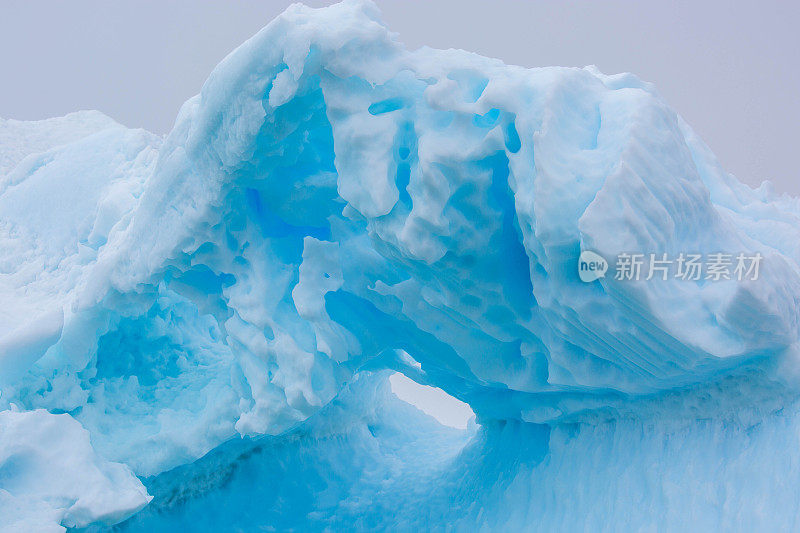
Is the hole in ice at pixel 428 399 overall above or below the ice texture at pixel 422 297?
below

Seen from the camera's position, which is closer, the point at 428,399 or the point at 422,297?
the point at 422,297

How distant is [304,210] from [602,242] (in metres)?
0.76

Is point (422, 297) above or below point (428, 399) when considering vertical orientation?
above

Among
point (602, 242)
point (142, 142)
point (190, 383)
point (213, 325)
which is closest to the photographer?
point (602, 242)

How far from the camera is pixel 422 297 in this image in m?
1.67

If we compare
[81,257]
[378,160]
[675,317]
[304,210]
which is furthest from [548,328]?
[81,257]

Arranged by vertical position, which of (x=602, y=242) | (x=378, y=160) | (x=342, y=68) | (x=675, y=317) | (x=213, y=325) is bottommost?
(x=213, y=325)

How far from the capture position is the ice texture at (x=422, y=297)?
1334 millimetres

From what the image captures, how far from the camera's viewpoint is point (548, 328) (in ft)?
5.03

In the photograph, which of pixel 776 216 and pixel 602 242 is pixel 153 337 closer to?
pixel 602 242

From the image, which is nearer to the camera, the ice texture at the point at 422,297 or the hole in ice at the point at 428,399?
the ice texture at the point at 422,297

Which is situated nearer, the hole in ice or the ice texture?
the ice texture

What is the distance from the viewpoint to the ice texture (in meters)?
1.33

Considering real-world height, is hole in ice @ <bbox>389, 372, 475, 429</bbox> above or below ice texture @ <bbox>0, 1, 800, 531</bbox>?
below
